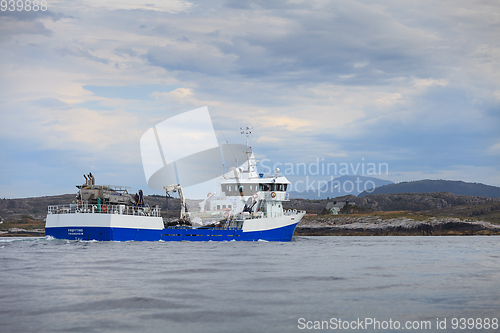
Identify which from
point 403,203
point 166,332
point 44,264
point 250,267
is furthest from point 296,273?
point 403,203

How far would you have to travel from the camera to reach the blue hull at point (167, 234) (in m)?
44.8

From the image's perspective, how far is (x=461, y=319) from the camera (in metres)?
12.4

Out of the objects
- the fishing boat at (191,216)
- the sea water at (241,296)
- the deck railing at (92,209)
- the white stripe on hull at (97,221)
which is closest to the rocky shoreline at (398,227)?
the fishing boat at (191,216)

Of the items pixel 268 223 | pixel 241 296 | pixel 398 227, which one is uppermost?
pixel 268 223

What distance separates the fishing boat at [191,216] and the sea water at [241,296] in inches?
741

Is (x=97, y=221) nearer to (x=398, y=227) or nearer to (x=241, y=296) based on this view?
(x=241, y=296)

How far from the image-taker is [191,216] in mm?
56656

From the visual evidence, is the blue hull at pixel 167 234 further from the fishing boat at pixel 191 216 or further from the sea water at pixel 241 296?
the sea water at pixel 241 296

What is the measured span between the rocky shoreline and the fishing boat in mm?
35972

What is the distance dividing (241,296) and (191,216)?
41480 mm

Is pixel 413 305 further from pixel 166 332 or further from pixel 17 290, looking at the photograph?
pixel 17 290

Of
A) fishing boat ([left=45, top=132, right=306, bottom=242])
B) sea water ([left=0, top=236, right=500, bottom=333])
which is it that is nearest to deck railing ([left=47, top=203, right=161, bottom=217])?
fishing boat ([left=45, top=132, right=306, bottom=242])

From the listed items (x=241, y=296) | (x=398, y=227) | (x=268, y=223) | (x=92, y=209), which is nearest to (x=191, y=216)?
(x=268, y=223)

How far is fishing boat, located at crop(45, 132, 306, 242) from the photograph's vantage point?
1778 inches
